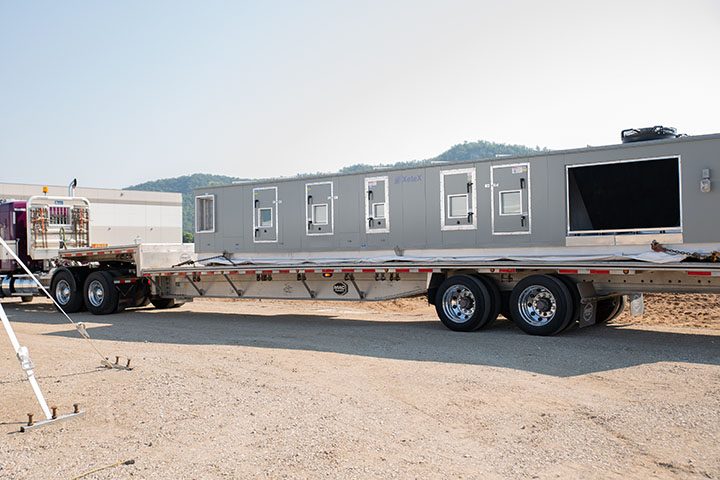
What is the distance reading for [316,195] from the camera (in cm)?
1551

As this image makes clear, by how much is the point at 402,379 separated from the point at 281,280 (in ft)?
24.4

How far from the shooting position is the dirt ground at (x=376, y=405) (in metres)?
5.44

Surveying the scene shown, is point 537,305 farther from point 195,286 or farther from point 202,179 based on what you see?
point 202,179

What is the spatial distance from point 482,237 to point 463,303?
136cm

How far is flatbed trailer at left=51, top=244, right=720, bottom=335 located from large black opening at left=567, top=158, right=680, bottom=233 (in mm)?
940

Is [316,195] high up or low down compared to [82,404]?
up

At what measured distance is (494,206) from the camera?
1322cm

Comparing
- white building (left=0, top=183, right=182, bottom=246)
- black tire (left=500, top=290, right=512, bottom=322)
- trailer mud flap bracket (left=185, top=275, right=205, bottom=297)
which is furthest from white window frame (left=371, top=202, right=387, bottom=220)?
white building (left=0, top=183, right=182, bottom=246)

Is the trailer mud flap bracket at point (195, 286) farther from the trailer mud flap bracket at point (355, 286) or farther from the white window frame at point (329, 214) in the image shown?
the trailer mud flap bracket at point (355, 286)

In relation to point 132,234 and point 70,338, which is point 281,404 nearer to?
point 70,338

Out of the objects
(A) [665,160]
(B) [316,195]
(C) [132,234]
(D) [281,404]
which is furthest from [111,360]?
(C) [132,234]

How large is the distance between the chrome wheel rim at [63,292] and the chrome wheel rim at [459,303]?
10.4m

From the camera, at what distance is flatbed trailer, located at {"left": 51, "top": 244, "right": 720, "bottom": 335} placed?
11.5 meters

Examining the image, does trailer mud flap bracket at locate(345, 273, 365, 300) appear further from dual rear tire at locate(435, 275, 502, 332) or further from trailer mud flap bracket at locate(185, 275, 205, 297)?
trailer mud flap bracket at locate(185, 275, 205, 297)
